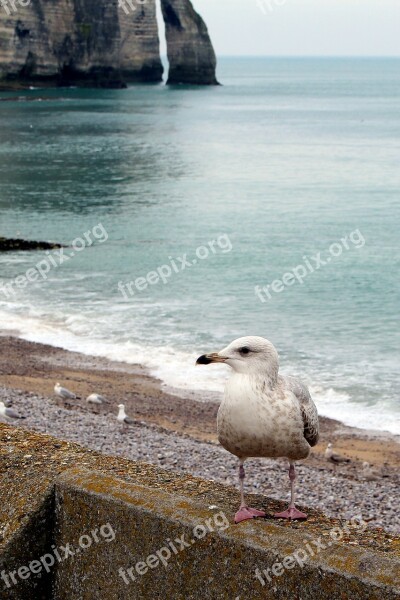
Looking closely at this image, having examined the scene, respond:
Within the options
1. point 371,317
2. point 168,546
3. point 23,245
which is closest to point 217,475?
point 168,546

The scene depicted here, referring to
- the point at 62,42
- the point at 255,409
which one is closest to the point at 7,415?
the point at 255,409

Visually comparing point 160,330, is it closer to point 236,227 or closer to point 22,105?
point 236,227

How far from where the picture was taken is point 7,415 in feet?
66.2

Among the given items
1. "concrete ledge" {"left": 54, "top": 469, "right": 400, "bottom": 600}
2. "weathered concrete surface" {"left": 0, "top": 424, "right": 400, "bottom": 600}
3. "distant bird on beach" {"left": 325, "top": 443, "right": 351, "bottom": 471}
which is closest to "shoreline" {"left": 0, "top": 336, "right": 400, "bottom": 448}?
"distant bird on beach" {"left": 325, "top": 443, "right": 351, "bottom": 471}

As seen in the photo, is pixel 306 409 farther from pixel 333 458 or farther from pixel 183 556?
pixel 333 458

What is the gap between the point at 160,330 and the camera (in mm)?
34375

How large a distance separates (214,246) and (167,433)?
31042 millimetres

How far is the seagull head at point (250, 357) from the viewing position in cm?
624

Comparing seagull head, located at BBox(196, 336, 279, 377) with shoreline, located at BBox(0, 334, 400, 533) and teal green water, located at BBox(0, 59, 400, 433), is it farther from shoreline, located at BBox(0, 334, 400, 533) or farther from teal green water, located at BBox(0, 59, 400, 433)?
teal green water, located at BBox(0, 59, 400, 433)

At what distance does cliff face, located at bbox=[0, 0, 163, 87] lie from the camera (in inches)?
6486

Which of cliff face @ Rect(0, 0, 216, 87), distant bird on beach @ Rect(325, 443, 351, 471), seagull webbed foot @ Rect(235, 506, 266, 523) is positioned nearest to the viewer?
seagull webbed foot @ Rect(235, 506, 266, 523)

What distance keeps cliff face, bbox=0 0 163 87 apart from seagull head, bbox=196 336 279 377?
165m

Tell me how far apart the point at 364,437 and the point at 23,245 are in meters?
29.0

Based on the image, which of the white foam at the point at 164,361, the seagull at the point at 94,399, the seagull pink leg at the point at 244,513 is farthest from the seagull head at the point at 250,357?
the white foam at the point at 164,361
